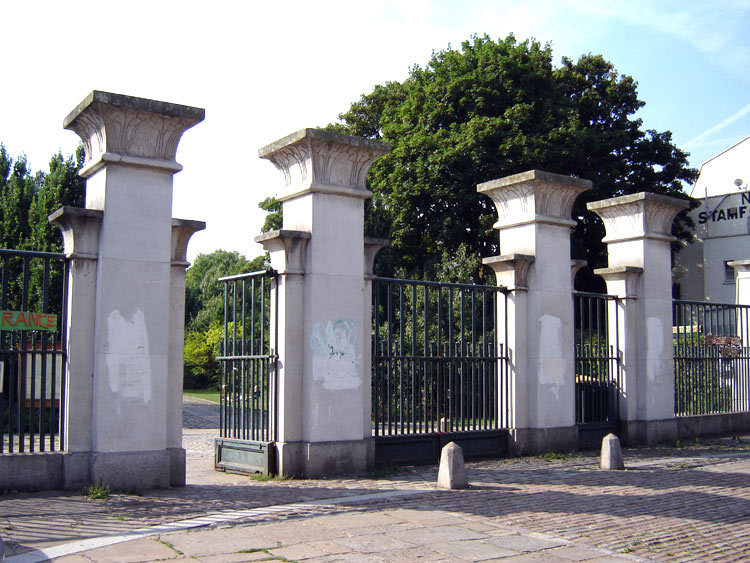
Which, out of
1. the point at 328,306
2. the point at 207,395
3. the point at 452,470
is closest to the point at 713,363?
the point at 452,470

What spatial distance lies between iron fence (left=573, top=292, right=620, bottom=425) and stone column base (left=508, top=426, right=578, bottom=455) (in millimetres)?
852

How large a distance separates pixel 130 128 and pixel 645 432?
10.3 meters

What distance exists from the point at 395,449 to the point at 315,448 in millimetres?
1493

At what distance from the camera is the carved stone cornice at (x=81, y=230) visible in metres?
8.41

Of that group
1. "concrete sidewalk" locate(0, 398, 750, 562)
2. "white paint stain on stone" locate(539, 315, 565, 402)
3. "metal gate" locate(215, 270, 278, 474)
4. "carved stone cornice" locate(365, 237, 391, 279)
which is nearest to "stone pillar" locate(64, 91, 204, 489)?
"concrete sidewalk" locate(0, 398, 750, 562)

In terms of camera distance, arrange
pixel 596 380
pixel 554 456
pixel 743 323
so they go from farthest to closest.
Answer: pixel 743 323
pixel 596 380
pixel 554 456

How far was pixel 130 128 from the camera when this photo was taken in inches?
342

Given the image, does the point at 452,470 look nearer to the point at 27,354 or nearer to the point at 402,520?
the point at 402,520

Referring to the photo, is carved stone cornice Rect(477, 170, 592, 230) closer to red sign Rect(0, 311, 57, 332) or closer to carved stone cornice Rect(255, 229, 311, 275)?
carved stone cornice Rect(255, 229, 311, 275)

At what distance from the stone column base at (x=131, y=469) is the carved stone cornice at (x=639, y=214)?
371 inches

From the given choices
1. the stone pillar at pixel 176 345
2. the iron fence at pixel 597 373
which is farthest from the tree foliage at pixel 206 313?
the stone pillar at pixel 176 345

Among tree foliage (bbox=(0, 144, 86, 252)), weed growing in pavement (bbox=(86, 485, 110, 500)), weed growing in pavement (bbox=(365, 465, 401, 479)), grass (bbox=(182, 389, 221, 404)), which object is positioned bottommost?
grass (bbox=(182, 389, 221, 404))

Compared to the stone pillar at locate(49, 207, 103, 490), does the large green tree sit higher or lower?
higher

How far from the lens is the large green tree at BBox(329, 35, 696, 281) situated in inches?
994
